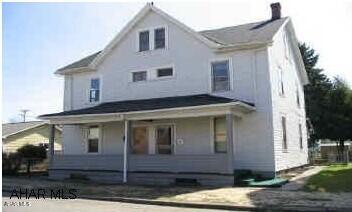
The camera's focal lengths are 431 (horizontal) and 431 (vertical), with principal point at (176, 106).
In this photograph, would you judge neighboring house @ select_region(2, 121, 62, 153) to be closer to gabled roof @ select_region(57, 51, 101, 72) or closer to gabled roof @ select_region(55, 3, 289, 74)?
gabled roof @ select_region(57, 51, 101, 72)

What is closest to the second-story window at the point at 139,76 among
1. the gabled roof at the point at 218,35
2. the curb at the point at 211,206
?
the gabled roof at the point at 218,35

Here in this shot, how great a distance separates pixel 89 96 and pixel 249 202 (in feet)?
48.5

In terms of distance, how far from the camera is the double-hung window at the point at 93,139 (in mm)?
23578

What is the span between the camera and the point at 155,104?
20.2 metres

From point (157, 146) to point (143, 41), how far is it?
5832 millimetres

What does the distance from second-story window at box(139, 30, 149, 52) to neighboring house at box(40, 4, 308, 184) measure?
0.06 m

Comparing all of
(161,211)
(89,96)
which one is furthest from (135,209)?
(89,96)

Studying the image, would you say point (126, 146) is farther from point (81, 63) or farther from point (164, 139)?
→ point (81, 63)

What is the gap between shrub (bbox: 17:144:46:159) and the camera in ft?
95.6

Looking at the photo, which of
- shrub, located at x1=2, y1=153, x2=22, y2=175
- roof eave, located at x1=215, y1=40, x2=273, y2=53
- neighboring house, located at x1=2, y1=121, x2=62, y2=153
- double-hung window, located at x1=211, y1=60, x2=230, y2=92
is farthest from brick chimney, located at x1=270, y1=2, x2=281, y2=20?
neighboring house, located at x1=2, y1=121, x2=62, y2=153

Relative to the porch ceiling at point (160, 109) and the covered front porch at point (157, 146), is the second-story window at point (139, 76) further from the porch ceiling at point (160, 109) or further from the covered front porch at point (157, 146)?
the covered front porch at point (157, 146)

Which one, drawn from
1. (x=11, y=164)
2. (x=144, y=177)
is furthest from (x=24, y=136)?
(x=144, y=177)

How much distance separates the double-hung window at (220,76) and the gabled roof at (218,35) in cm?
85

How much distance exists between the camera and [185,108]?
59.0 ft
